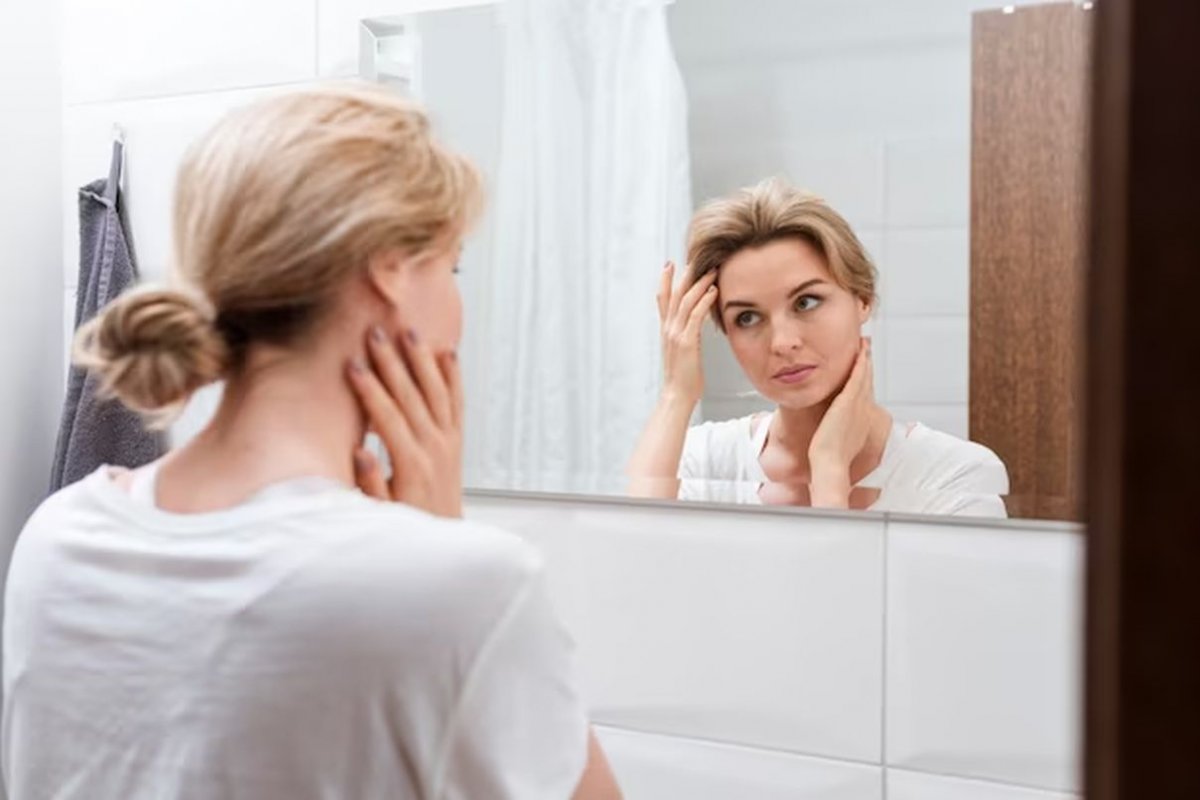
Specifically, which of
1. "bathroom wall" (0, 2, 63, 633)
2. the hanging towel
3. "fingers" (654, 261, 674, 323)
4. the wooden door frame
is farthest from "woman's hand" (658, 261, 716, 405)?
the wooden door frame

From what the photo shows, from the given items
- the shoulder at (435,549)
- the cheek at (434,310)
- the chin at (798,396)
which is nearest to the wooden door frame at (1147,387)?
the shoulder at (435,549)

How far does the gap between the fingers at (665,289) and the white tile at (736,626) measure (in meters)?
0.21

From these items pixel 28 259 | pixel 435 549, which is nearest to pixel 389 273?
pixel 435 549

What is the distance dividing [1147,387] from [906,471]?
1000mm

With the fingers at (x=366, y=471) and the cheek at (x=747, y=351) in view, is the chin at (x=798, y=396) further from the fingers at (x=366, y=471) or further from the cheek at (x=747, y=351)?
the fingers at (x=366, y=471)

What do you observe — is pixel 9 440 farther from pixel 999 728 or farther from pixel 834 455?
pixel 999 728

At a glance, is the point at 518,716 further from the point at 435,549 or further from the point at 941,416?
the point at 941,416

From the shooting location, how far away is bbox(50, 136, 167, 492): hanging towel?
5.15ft

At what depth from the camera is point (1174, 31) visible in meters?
0.22

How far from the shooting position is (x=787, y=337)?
1.24 metres

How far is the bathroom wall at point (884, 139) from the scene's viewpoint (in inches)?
45.7

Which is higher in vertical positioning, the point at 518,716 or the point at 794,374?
the point at 794,374

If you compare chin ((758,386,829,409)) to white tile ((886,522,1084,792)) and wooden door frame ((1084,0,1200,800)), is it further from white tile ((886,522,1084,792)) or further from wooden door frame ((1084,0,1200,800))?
wooden door frame ((1084,0,1200,800))

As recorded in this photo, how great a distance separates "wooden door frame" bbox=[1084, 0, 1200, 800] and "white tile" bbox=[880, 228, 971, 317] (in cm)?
96
